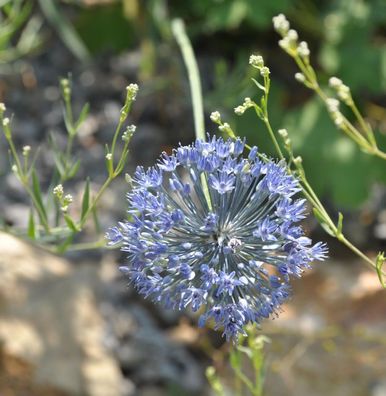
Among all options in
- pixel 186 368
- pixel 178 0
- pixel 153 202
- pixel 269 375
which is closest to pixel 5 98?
pixel 178 0

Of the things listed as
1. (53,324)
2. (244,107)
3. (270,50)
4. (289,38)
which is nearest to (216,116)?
(244,107)

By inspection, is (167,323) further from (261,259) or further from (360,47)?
(261,259)

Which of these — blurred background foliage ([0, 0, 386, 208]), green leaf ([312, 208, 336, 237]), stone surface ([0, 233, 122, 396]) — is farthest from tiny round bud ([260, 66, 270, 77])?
stone surface ([0, 233, 122, 396])

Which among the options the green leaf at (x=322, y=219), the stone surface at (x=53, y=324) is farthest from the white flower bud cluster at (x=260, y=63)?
the stone surface at (x=53, y=324)

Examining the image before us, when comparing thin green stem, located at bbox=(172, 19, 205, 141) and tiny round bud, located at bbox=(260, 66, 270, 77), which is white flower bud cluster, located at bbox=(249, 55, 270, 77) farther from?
thin green stem, located at bbox=(172, 19, 205, 141)

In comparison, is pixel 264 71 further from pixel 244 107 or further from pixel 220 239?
pixel 220 239

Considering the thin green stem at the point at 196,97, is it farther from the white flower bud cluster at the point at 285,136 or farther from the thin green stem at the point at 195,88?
the white flower bud cluster at the point at 285,136

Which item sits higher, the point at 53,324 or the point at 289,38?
the point at 289,38
